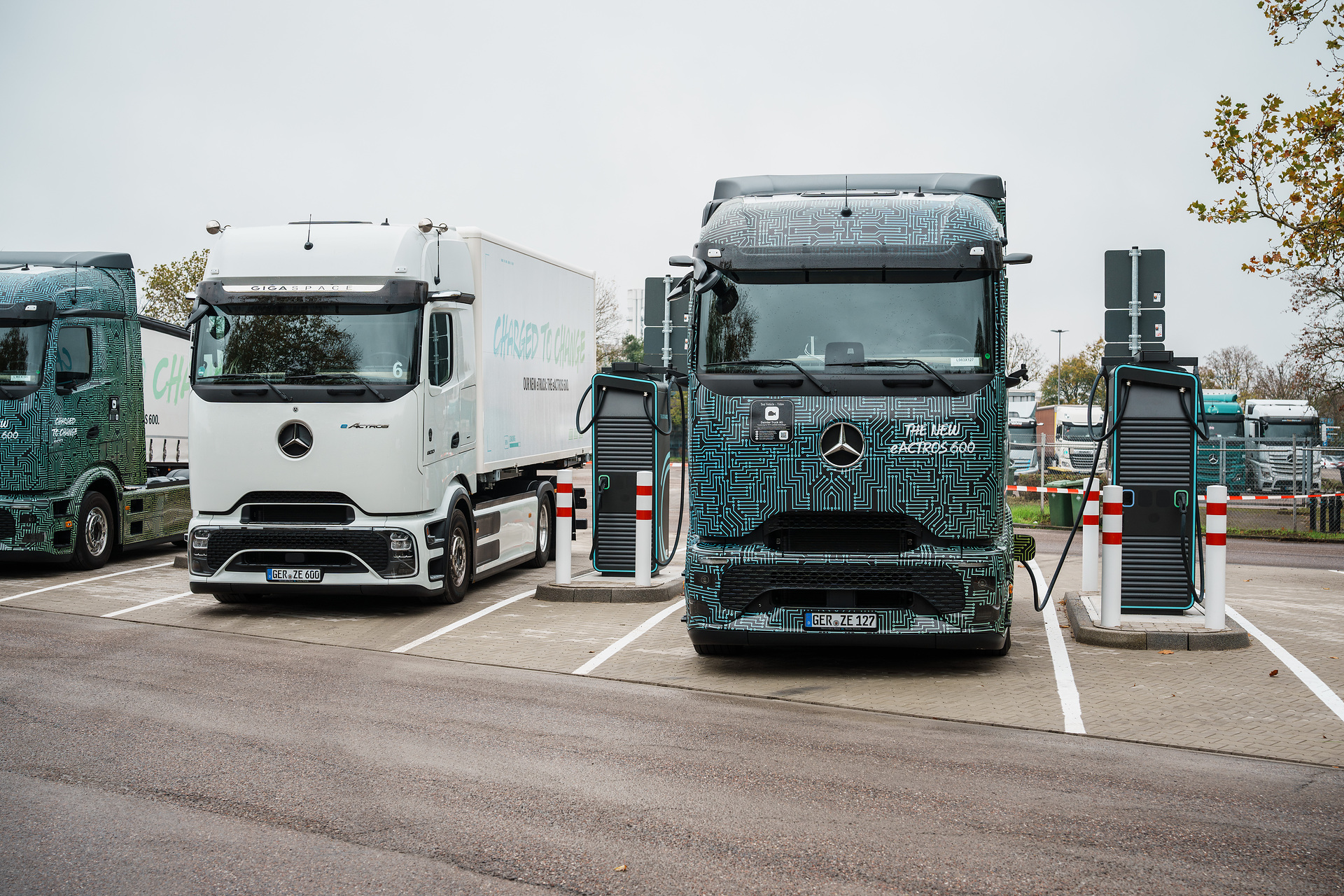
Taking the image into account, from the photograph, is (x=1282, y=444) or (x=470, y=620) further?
(x=1282, y=444)

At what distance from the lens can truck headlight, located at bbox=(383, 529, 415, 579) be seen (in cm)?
1143

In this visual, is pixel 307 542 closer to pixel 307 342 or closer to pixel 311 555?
pixel 311 555

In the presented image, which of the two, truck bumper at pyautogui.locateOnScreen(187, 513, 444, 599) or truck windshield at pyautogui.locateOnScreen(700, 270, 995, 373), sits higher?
truck windshield at pyautogui.locateOnScreen(700, 270, 995, 373)

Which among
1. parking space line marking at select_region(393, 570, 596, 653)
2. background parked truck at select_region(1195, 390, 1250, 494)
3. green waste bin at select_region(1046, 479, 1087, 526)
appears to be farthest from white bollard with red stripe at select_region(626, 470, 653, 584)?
background parked truck at select_region(1195, 390, 1250, 494)

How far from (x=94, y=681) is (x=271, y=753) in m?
2.67

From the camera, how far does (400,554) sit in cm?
1146

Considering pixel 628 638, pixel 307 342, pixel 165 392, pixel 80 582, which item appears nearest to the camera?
pixel 628 638

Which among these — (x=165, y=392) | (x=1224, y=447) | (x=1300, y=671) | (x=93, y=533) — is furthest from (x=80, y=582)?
(x=1224, y=447)

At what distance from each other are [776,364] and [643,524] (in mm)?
4163

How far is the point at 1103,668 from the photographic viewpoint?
29.8 feet

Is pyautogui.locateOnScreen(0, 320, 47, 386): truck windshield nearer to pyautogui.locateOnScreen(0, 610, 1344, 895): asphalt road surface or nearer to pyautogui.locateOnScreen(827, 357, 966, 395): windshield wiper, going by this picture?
pyautogui.locateOnScreen(0, 610, 1344, 895): asphalt road surface

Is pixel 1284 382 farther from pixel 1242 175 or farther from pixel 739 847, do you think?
pixel 739 847

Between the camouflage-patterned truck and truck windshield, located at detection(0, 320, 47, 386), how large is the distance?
1 cm

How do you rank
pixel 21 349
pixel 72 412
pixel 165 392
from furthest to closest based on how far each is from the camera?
pixel 165 392 → pixel 72 412 → pixel 21 349
